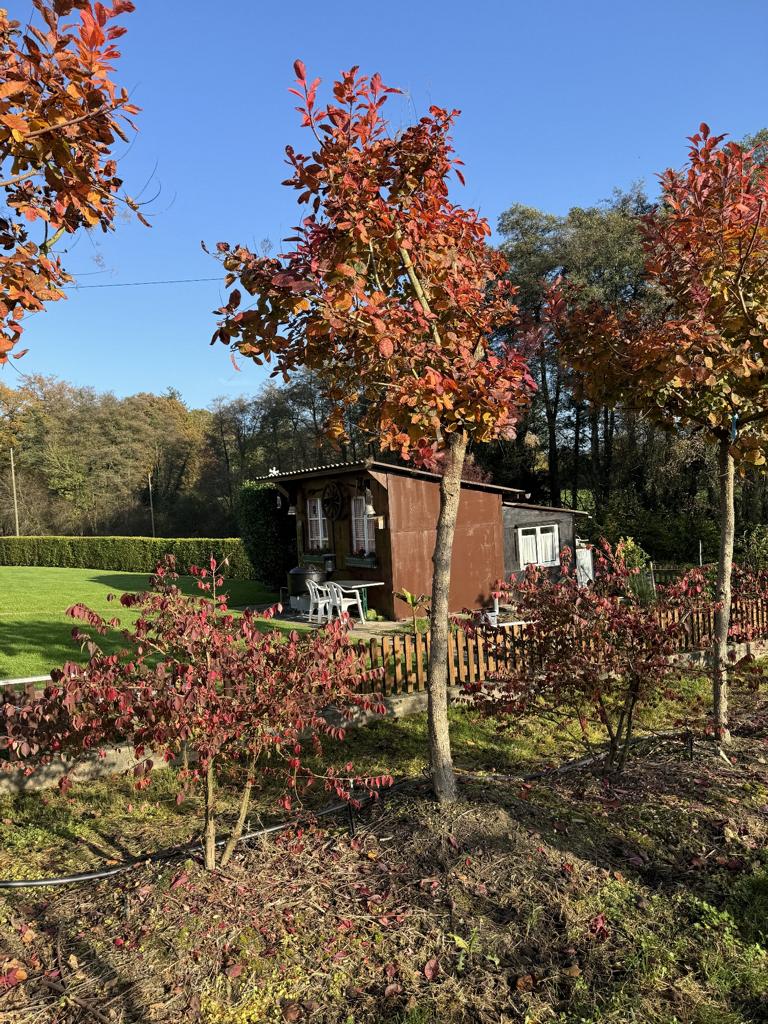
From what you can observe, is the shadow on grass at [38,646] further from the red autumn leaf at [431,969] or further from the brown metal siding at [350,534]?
the red autumn leaf at [431,969]

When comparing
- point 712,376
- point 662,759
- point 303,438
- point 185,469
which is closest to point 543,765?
point 662,759

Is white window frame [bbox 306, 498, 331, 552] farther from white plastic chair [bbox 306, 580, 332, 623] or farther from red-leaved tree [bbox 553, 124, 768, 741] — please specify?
red-leaved tree [bbox 553, 124, 768, 741]

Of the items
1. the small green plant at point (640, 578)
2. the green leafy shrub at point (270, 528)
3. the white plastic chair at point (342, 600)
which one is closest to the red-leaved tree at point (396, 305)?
the small green plant at point (640, 578)

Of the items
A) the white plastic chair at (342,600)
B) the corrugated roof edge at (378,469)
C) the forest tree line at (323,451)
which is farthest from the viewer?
the forest tree line at (323,451)

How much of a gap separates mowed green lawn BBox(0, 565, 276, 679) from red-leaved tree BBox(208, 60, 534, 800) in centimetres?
239

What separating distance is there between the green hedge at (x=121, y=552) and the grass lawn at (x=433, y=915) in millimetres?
18291

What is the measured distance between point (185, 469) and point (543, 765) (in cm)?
4618

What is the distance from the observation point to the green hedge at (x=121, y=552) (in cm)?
2354

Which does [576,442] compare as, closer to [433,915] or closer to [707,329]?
[707,329]

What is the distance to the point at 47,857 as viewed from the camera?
13.1 ft

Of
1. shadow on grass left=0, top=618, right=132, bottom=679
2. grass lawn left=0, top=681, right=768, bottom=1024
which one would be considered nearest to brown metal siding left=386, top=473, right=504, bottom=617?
shadow on grass left=0, top=618, right=132, bottom=679

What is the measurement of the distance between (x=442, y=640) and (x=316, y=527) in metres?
12.1

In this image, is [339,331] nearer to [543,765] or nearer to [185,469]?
[543,765]

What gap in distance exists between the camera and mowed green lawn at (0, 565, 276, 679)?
339 inches
